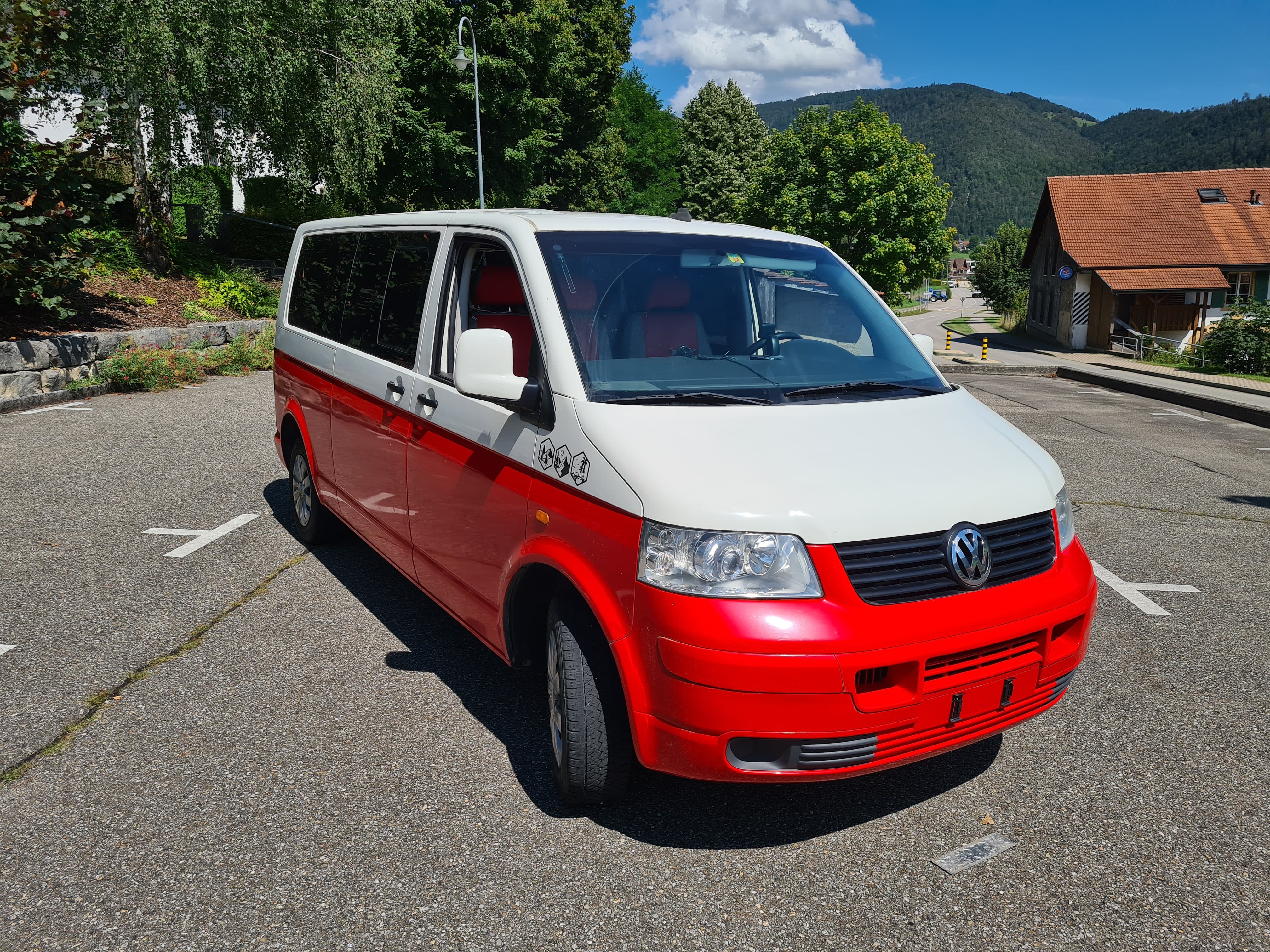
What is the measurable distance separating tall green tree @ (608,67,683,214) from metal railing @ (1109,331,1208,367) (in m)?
28.7

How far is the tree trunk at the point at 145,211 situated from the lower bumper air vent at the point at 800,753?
18.7m

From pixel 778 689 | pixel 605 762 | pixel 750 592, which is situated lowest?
pixel 605 762

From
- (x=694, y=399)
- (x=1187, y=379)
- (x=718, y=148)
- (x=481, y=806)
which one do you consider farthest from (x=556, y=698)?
(x=718, y=148)

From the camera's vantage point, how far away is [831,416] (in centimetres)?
322

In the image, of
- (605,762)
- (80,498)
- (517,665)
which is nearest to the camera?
(605,762)

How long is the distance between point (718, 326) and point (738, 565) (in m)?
1.32

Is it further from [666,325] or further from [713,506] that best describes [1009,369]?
[713,506]

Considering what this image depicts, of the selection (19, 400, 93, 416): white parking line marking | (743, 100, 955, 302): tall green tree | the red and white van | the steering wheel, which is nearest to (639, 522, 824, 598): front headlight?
the red and white van

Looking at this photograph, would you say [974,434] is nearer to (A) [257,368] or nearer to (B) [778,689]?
(B) [778,689]

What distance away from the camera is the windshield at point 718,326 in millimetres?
3346

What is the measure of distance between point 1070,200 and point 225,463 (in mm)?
48394

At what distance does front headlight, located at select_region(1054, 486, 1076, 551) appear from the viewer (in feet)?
10.5

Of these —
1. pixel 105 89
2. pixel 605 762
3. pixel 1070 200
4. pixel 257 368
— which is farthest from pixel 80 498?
pixel 1070 200

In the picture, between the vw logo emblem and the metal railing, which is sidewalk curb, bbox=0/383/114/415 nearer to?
the vw logo emblem
